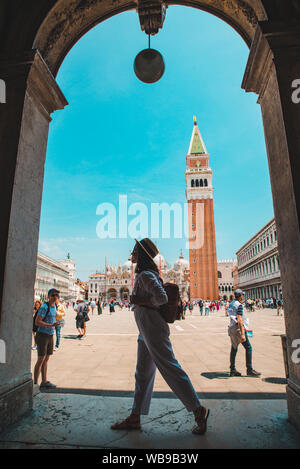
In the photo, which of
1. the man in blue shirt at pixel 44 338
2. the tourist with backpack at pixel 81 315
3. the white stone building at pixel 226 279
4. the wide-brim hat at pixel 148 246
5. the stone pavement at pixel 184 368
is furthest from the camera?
the white stone building at pixel 226 279

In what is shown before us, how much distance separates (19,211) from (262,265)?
173 feet

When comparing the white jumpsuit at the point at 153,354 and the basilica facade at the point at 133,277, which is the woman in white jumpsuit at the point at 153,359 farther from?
the basilica facade at the point at 133,277

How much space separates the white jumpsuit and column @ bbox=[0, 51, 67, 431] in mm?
1131

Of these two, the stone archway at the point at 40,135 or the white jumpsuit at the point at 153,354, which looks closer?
the white jumpsuit at the point at 153,354

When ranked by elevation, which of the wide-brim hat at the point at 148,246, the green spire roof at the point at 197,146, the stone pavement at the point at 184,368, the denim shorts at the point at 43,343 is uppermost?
the green spire roof at the point at 197,146

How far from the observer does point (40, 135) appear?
323 centimetres

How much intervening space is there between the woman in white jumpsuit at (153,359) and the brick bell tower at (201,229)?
65.9 m

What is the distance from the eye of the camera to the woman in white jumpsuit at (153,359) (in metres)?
2.21

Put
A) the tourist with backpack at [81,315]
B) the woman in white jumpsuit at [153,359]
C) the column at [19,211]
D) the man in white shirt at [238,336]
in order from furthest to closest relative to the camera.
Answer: the tourist with backpack at [81,315]
the man in white shirt at [238,336]
the column at [19,211]
the woman in white jumpsuit at [153,359]

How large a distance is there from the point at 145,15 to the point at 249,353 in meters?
5.59

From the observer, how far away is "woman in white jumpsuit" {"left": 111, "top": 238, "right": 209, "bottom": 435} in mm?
2205

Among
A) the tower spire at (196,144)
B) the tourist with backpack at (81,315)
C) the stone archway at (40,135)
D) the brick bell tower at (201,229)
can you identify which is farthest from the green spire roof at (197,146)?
the stone archway at (40,135)

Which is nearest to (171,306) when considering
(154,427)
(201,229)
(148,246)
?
(148,246)

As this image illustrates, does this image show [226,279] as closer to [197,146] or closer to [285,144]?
[197,146]
